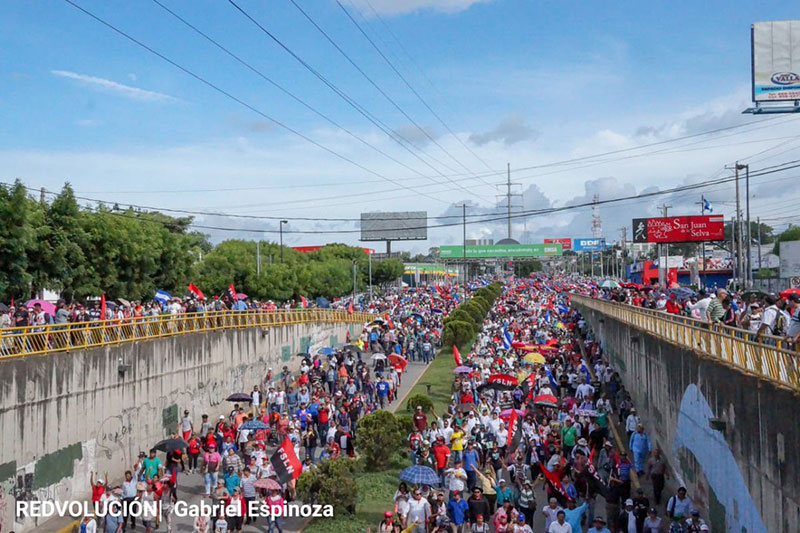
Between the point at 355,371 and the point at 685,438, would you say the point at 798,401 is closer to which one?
the point at 685,438

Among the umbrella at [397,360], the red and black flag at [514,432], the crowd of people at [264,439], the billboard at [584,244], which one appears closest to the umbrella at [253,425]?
the crowd of people at [264,439]

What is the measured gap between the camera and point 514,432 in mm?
21281

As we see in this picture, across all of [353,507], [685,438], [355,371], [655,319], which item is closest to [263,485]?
[353,507]

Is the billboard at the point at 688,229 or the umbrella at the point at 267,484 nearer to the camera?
the umbrella at the point at 267,484

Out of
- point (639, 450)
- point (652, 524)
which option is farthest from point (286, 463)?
point (639, 450)

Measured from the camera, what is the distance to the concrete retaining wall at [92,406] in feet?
53.4

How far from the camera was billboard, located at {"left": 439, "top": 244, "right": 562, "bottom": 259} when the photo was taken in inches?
4761

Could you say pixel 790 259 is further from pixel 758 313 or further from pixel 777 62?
pixel 758 313

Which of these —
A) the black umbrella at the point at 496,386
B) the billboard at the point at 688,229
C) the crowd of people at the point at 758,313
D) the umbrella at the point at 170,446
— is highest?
the billboard at the point at 688,229

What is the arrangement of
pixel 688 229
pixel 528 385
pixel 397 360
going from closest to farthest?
pixel 528 385
pixel 397 360
pixel 688 229

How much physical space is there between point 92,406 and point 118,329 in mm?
Answer: 2679

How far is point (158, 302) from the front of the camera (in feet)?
96.7

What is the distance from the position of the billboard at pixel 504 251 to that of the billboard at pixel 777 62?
77.5m

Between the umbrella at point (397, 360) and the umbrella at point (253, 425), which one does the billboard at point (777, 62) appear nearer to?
the umbrella at point (397, 360)
